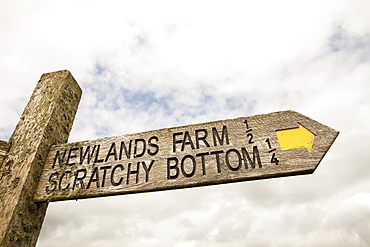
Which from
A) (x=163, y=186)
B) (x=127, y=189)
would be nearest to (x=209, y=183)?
(x=163, y=186)

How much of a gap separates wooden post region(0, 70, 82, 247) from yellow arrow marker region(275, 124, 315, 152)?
2.19 m

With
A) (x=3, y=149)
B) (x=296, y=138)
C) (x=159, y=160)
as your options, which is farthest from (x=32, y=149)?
(x=296, y=138)

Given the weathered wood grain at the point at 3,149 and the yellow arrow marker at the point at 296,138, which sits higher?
the weathered wood grain at the point at 3,149

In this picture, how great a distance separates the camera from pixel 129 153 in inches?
86.1

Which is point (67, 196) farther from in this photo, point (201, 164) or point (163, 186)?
point (201, 164)

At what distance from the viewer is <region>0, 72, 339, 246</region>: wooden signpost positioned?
73.9 inches

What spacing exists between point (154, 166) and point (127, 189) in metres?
0.28

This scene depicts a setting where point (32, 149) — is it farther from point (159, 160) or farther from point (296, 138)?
point (296, 138)

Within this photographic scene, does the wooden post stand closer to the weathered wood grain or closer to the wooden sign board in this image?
the weathered wood grain

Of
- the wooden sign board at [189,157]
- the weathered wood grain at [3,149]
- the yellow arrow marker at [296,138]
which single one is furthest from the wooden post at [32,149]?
the yellow arrow marker at [296,138]

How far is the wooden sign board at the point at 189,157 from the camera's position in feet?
6.12

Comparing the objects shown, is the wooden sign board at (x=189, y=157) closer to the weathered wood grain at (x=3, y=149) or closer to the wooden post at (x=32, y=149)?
the wooden post at (x=32, y=149)

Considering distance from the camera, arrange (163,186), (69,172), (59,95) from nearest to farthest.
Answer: (163,186), (69,172), (59,95)

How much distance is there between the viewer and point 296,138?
76.5 inches
